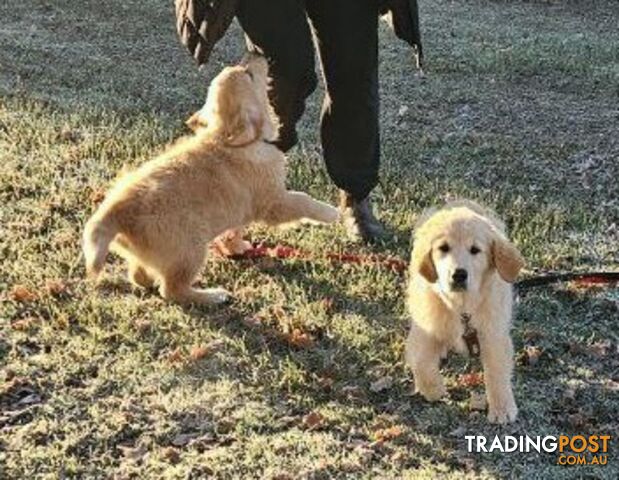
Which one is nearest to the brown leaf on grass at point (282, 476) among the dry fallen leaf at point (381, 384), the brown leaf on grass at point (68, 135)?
the dry fallen leaf at point (381, 384)

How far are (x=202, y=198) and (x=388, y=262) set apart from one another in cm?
101

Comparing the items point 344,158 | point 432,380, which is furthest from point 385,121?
point 432,380

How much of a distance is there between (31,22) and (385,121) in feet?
15.4

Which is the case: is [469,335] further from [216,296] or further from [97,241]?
[97,241]

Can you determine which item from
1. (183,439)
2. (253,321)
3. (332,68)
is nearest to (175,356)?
(253,321)

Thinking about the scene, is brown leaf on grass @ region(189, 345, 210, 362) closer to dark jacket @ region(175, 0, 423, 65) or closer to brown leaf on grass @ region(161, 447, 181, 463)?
brown leaf on grass @ region(161, 447, 181, 463)

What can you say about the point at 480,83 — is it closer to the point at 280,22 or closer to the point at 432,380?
the point at 280,22

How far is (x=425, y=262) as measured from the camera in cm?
354

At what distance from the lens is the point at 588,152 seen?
6.66m

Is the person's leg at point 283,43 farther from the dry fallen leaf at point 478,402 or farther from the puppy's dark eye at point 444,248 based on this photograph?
the dry fallen leaf at point 478,402

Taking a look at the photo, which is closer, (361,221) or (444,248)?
(444,248)

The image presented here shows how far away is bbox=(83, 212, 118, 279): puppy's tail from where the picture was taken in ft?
13.4

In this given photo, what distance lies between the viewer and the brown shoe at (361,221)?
16.6ft

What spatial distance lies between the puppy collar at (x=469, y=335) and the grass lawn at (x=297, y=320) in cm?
24
